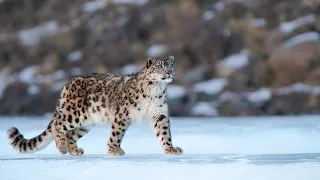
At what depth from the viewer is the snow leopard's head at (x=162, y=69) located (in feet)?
27.2

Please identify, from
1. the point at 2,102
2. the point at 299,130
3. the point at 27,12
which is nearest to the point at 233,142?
the point at 299,130

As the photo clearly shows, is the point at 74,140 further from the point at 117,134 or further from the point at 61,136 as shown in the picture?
the point at 117,134

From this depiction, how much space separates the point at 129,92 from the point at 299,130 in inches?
121

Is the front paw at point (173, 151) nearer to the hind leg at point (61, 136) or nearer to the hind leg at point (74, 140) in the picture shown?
the hind leg at point (74, 140)

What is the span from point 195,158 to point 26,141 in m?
1.72

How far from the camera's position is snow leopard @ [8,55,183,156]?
848 cm

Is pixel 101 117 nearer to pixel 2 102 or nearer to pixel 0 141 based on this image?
pixel 0 141

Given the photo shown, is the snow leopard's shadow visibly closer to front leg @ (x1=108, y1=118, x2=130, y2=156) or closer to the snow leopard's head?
front leg @ (x1=108, y1=118, x2=130, y2=156)

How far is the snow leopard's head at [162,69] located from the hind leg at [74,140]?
37.8 inches

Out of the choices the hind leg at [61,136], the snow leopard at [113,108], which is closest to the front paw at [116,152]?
the snow leopard at [113,108]

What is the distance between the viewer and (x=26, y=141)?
356 inches

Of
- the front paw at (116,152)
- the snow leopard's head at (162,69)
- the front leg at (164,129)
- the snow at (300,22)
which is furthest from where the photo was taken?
the snow at (300,22)

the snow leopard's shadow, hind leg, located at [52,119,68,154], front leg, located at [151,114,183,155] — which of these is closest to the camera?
the snow leopard's shadow

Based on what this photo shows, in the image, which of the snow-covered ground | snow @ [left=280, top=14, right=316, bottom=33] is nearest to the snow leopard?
the snow-covered ground
